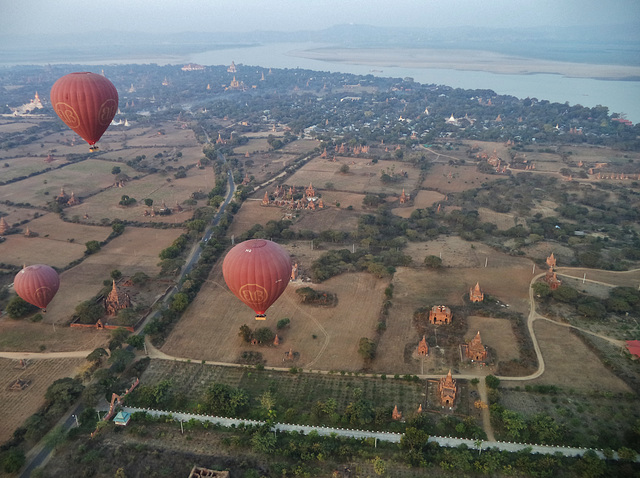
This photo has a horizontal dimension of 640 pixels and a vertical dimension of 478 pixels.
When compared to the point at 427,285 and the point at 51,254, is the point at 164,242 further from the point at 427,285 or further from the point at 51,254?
the point at 427,285

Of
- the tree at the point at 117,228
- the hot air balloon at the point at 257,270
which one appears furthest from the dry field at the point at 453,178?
the hot air balloon at the point at 257,270

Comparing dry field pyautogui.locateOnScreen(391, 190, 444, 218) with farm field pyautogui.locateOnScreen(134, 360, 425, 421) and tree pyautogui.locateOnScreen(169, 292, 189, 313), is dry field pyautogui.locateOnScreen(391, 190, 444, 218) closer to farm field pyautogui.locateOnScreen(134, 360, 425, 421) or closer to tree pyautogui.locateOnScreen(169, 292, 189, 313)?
tree pyautogui.locateOnScreen(169, 292, 189, 313)

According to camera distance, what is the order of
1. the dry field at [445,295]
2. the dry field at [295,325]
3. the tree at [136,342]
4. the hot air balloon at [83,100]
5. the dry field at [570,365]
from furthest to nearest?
1. the hot air balloon at [83,100]
2. the tree at [136,342]
3. the dry field at [295,325]
4. the dry field at [445,295]
5. the dry field at [570,365]

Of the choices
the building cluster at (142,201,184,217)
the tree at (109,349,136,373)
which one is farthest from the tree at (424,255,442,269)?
the building cluster at (142,201,184,217)

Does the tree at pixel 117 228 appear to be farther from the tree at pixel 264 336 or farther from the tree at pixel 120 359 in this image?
the tree at pixel 264 336

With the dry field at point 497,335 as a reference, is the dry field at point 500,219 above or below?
below

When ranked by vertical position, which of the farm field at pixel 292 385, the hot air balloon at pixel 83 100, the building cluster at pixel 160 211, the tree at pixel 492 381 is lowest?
the building cluster at pixel 160 211
